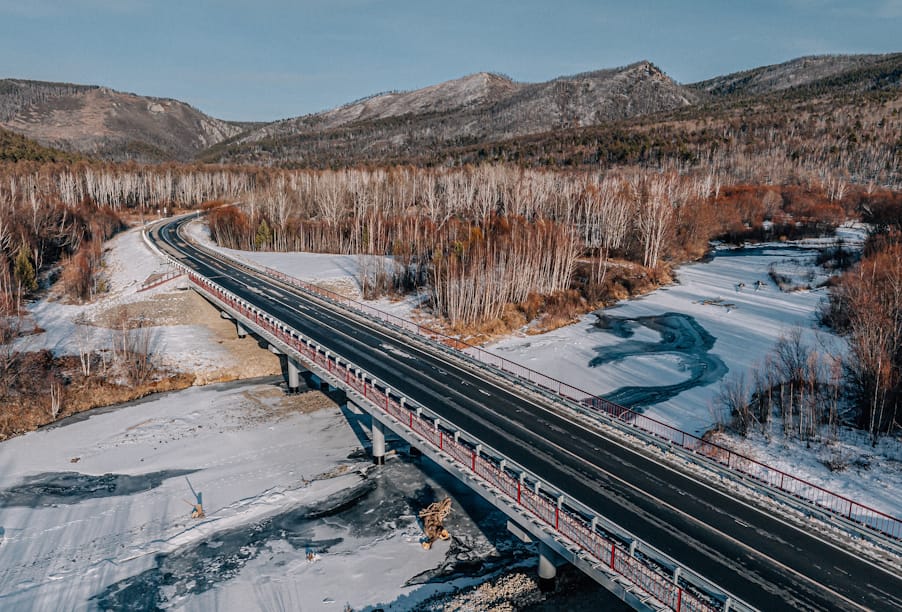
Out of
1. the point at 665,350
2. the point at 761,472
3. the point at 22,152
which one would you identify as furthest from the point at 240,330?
the point at 22,152

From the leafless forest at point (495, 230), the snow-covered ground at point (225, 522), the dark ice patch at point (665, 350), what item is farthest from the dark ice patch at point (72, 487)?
the leafless forest at point (495, 230)

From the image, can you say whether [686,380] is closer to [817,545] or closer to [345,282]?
[817,545]

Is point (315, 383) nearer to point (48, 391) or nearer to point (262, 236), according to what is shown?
point (48, 391)

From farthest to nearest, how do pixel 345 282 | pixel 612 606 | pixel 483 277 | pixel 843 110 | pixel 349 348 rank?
pixel 843 110
pixel 345 282
pixel 483 277
pixel 349 348
pixel 612 606

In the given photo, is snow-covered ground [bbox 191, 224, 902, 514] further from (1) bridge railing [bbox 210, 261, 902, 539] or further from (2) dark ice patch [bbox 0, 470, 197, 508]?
(2) dark ice patch [bbox 0, 470, 197, 508]

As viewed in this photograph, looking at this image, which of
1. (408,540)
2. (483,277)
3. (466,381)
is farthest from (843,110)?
(408,540)

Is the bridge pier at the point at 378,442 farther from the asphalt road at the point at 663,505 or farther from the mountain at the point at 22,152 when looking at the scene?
the mountain at the point at 22,152
